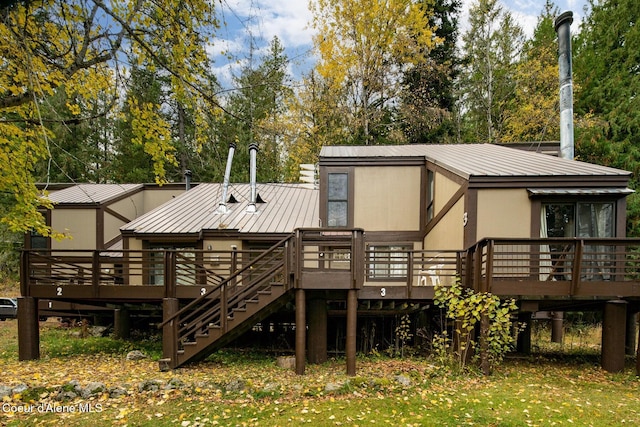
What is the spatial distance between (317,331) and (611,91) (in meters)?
18.9

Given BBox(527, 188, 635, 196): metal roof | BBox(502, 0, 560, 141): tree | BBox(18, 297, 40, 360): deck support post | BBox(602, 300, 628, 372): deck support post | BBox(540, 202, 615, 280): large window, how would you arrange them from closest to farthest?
BBox(602, 300, 628, 372): deck support post < BBox(527, 188, 635, 196): metal roof < BBox(540, 202, 615, 280): large window < BBox(18, 297, 40, 360): deck support post < BBox(502, 0, 560, 141): tree

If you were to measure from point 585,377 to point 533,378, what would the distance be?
136cm

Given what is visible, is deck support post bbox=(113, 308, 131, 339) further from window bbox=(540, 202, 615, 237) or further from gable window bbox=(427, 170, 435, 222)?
window bbox=(540, 202, 615, 237)

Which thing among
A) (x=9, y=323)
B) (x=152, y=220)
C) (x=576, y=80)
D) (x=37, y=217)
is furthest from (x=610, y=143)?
(x=9, y=323)

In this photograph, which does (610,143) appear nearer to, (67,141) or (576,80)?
(576,80)

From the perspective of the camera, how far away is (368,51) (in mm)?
18484

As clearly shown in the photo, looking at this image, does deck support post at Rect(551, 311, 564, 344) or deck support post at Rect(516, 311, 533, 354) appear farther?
deck support post at Rect(551, 311, 564, 344)

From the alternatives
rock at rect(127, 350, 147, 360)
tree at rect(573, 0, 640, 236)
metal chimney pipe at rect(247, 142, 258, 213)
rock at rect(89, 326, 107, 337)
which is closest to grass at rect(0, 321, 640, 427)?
rock at rect(127, 350, 147, 360)

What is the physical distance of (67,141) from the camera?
21219mm

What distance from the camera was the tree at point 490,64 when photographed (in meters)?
20.1

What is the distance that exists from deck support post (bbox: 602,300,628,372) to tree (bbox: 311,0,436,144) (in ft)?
43.8

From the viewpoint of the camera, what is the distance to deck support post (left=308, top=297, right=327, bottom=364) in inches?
352

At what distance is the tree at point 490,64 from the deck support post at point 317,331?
52.7 ft

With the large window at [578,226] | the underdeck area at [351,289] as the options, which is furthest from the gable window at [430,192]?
the large window at [578,226]
